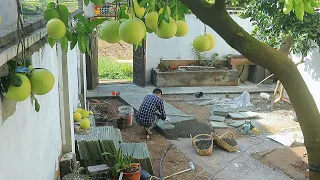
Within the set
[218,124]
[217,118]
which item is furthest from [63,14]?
[217,118]

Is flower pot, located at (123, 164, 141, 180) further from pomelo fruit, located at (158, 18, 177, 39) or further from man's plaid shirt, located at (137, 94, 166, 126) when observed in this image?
pomelo fruit, located at (158, 18, 177, 39)

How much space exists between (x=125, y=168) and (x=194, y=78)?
7.79m

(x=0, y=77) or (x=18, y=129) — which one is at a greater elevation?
(x=0, y=77)

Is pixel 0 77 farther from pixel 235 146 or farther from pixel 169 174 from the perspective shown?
pixel 235 146

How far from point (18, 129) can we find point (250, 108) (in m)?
9.00

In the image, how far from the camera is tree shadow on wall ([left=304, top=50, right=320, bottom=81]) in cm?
949

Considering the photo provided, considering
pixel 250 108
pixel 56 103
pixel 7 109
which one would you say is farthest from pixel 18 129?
pixel 250 108

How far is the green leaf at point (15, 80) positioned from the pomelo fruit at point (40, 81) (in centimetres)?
7

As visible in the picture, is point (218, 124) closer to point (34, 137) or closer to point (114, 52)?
point (34, 137)

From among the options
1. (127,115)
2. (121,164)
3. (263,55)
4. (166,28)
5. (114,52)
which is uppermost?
(166,28)

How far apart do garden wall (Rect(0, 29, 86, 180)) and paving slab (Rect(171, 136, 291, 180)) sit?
2816 mm

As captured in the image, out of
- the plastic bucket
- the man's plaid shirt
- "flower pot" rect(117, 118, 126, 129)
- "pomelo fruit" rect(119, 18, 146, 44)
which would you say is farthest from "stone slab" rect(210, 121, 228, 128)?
"pomelo fruit" rect(119, 18, 146, 44)

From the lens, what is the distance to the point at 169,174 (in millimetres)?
6398

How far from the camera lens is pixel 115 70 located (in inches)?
586
